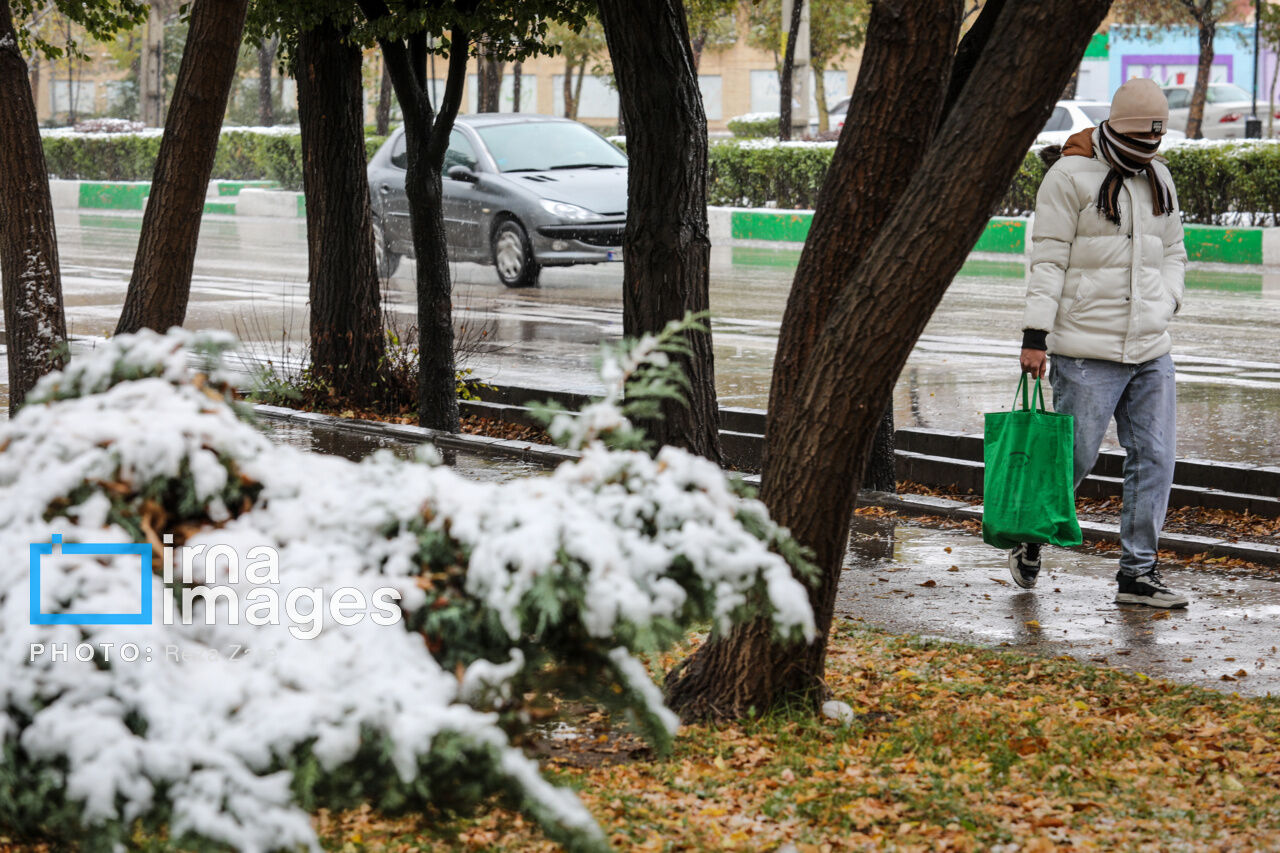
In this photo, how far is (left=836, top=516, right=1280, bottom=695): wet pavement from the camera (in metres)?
5.37

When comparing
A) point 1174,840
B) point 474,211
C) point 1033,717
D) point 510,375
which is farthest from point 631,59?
point 474,211

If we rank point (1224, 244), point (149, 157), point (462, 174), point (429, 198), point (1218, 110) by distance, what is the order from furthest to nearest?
point (149, 157) → point (1218, 110) → point (1224, 244) → point (462, 174) → point (429, 198)

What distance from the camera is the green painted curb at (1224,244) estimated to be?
1894 cm

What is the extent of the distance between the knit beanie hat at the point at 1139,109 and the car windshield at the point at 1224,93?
111 feet

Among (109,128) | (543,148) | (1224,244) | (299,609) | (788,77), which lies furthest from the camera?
(109,128)

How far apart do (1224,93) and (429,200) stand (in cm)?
3223

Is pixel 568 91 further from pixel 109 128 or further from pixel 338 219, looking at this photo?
pixel 338 219

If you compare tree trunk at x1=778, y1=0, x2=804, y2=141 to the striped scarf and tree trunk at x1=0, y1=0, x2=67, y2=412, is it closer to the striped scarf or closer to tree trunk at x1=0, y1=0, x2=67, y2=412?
tree trunk at x1=0, y1=0, x2=67, y2=412

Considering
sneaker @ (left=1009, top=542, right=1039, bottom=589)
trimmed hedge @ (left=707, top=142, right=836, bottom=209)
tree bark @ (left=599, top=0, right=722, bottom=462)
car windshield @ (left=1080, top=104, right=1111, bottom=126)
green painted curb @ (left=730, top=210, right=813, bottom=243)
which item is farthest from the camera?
car windshield @ (left=1080, top=104, right=1111, bottom=126)

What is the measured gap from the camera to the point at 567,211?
17.4 m

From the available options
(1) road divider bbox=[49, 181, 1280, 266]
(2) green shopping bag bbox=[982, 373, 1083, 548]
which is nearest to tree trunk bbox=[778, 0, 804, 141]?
(1) road divider bbox=[49, 181, 1280, 266]

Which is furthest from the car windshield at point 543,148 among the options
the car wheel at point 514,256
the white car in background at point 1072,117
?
the white car in background at point 1072,117

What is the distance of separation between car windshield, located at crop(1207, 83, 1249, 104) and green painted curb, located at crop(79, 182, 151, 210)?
24.0m


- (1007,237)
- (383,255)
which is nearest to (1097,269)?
(383,255)
